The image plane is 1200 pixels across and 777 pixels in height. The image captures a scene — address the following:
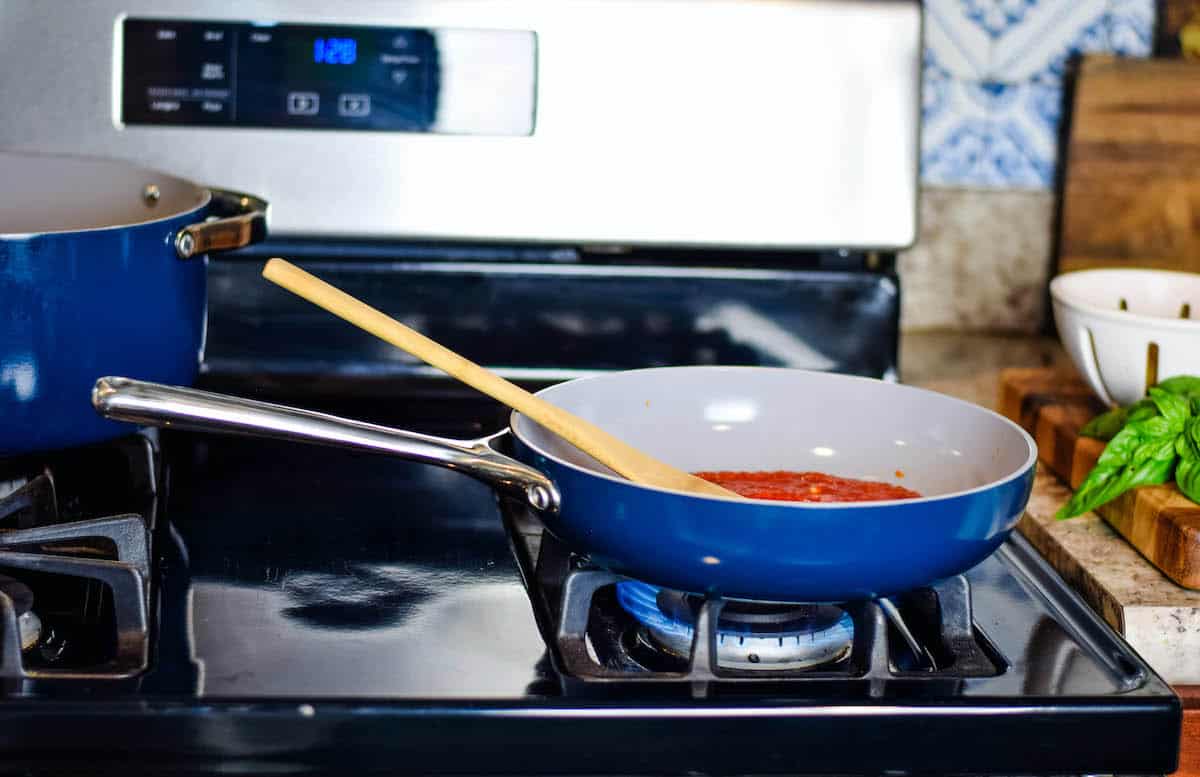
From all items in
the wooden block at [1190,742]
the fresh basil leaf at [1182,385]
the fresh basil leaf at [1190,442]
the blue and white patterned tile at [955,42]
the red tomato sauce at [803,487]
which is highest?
the blue and white patterned tile at [955,42]

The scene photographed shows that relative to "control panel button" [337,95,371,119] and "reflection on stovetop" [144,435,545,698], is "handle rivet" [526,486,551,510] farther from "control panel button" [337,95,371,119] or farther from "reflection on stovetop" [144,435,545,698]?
"control panel button" [337,95,371,119]

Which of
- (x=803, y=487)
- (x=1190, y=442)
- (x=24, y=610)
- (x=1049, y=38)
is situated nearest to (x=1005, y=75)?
(x=1049, y=38)

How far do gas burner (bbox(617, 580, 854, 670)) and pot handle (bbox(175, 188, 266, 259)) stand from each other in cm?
30

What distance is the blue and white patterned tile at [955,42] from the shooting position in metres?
1.19

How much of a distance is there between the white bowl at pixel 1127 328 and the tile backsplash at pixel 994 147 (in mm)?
251

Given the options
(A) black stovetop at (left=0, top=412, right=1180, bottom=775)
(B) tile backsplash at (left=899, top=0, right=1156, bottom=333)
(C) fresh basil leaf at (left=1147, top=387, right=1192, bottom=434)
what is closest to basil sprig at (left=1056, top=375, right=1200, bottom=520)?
(C) fresh basil leaf at (left=1147, top=387, right=1192, bottom=434)

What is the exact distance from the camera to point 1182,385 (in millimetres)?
796

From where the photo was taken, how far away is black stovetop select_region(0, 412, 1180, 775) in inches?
21.0

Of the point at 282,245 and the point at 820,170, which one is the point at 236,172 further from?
the point at 820,170

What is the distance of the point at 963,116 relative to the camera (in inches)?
47.8

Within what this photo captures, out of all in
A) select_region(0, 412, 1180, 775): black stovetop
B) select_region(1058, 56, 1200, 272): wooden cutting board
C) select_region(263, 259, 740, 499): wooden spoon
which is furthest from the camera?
select_region(1058, 56, 1200, 272): wooden cutting board

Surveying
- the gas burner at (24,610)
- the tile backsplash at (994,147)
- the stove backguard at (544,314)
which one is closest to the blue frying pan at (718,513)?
the gas burner at (24,610)

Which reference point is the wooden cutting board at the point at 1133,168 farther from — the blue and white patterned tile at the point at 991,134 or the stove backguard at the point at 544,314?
the stove backguard at the point at 544,314

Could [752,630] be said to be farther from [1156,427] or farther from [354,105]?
[354,105]
